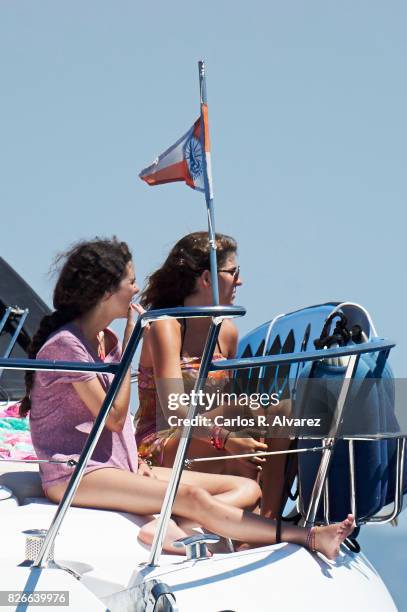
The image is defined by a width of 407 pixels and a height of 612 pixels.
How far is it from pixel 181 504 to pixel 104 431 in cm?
37

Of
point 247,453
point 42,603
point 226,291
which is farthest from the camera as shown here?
point 226,291

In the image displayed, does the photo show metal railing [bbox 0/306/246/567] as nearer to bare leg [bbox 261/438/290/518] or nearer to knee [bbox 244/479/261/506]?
knee [bbox 244/479/261/506]

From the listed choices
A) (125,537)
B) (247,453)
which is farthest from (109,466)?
(247,453)

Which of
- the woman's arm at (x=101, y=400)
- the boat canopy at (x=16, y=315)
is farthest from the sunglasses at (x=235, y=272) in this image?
the boat canopy at (x=16, y=315)

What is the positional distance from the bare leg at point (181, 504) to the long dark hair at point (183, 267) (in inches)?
43.3

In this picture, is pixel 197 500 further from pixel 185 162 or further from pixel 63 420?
pixel 185 162

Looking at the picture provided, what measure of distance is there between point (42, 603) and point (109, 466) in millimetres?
685

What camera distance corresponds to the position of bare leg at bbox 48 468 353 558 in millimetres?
3902

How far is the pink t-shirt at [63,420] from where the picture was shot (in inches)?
156

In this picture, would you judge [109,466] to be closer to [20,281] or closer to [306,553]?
[306,553]

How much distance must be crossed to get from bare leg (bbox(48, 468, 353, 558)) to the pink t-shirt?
63 millimetres

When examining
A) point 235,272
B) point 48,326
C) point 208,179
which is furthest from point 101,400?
point 235,272

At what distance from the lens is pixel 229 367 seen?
3.56 m

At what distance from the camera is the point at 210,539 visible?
369cm
